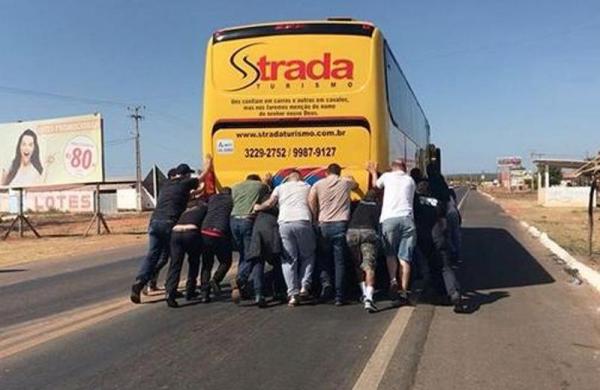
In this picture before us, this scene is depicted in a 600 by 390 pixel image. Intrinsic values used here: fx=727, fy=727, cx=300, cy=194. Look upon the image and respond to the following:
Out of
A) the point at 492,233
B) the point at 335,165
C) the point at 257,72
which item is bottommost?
the point at 492,233

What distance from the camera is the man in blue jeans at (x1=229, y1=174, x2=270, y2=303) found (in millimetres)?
9953

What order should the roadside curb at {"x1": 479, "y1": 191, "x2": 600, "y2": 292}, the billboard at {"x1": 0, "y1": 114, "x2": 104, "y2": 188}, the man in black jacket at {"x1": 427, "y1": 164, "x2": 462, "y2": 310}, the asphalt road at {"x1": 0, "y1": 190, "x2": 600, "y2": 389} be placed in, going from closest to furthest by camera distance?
the asphalt road at {"x1": 0, "y1": 190, "x2": 600, "y2": 389}, the man in black jacket at {"x1": 427, "y1": 164, "x2": 462, "y2": 310}, the roadside curb at {"x1": 479, "y1": 191, "x2": 600, "y2": 292}, the billboard at {"x1": 0, "y1": 114, "x2": 104, "y2": 188}

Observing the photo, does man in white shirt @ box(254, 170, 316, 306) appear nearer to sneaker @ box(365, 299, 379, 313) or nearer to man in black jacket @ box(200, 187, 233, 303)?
man in black jacket @ box(200, 187, 233, 303)

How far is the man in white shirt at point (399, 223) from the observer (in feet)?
31.0

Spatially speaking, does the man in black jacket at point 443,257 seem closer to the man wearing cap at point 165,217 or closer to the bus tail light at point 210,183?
the bus tail light at point 210,183

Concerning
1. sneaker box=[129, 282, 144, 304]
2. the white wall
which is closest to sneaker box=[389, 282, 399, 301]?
sneaker box=[129, 282, 144, 304]

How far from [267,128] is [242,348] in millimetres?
4470

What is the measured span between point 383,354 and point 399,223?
2.83 meters

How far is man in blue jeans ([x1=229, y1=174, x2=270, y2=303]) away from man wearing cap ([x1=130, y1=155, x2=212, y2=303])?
679 mm

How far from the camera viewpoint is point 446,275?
30.8ft

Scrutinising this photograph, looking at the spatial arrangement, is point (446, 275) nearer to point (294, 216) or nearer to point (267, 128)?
point (294, 216)

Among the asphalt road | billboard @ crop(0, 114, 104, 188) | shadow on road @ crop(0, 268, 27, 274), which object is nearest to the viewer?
the asphalt road

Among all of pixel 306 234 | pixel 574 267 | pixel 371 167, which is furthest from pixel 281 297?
pixel 574 267

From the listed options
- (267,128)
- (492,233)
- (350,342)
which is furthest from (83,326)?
(492,233)
